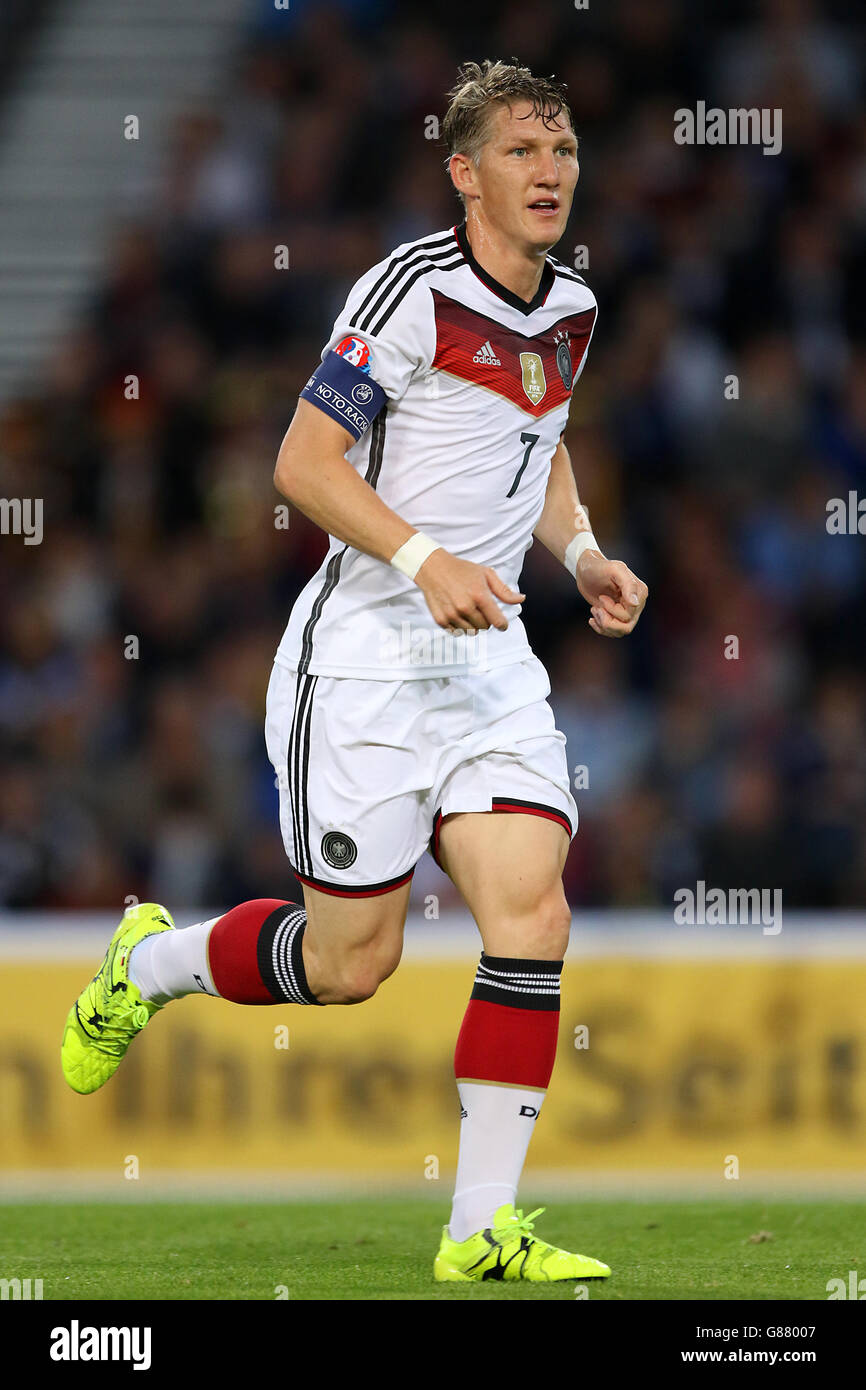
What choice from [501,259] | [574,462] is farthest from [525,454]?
[574,462]

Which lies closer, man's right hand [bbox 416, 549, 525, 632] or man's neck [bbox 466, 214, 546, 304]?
man's right hand [bbox 416, 549, 525, 632]

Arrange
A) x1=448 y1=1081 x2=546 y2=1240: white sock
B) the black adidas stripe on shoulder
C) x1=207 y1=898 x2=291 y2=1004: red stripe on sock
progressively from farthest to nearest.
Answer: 1. x1=207 y1=898 x2=291 y2=1004: red stripe on sock
2. the black adidas stripe on shoulder
3. x1=448 y1=1081 x2=546 y2=1240: white sock

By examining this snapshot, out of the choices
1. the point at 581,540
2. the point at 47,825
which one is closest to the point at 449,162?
the point at 581,540

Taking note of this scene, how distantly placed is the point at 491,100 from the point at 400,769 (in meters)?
1.44

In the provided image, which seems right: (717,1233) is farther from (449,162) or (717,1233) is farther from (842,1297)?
(449,162)

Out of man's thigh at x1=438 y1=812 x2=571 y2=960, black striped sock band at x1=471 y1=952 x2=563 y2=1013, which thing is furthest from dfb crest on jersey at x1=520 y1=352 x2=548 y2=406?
black striped sock band at x1=471 y1=952 x2=563 y2=1013

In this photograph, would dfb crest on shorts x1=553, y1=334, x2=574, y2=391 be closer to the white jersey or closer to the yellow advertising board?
the white jersey

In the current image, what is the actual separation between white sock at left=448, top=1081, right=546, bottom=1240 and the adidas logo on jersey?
1.52 meters

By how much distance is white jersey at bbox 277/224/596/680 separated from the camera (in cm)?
426

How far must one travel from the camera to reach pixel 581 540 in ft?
15.4

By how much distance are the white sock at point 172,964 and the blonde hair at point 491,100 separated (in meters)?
1.84

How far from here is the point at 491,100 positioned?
4.36 meters

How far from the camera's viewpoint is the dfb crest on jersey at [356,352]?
4207mm

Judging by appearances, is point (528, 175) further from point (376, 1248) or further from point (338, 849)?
point (376, 1248)
